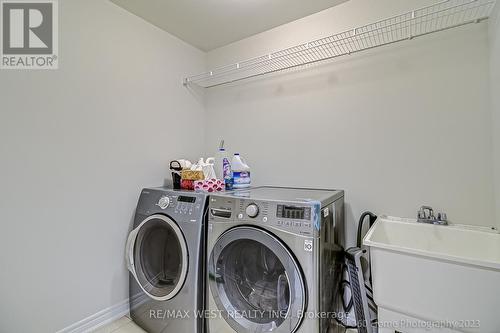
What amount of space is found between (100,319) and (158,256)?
22.9 inches

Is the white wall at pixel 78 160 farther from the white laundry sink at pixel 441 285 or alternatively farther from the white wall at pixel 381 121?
→ the white laundry sink at pixel 441 285

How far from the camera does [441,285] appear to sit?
3.15 ft

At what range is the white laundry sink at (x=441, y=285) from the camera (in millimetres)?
885

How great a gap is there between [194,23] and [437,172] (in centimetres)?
212

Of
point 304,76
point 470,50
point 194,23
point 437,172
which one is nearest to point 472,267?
point 437,172

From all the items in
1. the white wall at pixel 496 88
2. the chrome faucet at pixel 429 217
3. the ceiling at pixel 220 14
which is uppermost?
the ceiling at pixel 220 14

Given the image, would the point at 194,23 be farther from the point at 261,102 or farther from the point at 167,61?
the point at 261,102

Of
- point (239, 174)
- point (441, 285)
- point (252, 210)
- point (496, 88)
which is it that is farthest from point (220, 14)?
point (441, 285)

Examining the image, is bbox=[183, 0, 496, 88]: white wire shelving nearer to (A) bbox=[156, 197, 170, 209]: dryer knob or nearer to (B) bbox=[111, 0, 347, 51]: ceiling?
(B) bbox=[111, 0, 347, 51]: ceiling

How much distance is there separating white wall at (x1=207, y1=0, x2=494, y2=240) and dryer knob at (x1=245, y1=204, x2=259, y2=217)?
0.75 meters

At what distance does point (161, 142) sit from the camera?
1989 mm

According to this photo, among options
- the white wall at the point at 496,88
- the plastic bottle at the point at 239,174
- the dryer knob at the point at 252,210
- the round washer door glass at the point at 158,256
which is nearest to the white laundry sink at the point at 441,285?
the white wall at the point at 496,88

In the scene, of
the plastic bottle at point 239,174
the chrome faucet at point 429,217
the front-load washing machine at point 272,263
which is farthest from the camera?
the plastic bottle at point 239,174

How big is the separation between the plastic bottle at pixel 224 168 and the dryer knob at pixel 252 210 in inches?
22.9
